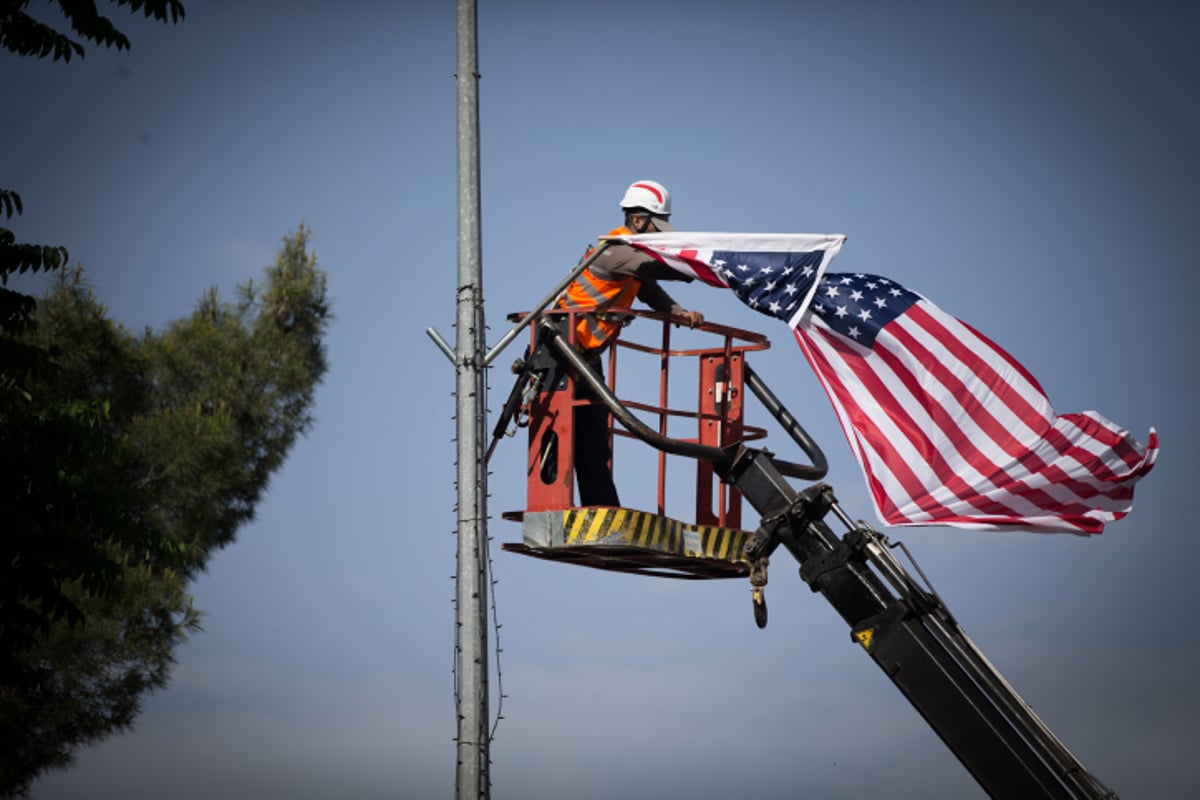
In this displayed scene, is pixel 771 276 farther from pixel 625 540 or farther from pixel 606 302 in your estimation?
pixel 625 540

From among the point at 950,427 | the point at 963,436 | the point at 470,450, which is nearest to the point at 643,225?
the point at 470,450

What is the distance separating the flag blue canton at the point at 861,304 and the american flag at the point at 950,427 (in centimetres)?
1

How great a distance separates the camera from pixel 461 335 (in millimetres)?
15172

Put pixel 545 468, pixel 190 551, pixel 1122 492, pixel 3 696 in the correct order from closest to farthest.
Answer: pixel 1122 492 < pixel 545 468 < pixel 3 696 < pixel 190 551

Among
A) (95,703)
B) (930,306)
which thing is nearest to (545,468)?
(930,306)

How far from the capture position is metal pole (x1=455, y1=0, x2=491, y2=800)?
14.3 m

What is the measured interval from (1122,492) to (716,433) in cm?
364

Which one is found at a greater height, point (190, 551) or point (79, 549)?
point (190, 551)

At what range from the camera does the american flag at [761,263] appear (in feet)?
47.6

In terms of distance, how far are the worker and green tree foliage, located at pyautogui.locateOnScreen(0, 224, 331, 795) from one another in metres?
7.79

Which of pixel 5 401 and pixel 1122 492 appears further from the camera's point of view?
pixel 5 401

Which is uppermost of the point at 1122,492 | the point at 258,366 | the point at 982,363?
the point at 258,366

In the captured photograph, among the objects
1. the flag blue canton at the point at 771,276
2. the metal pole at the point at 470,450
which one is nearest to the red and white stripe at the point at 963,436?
the flag blue canton at the point at 771,276

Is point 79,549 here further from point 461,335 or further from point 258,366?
point 258,366
